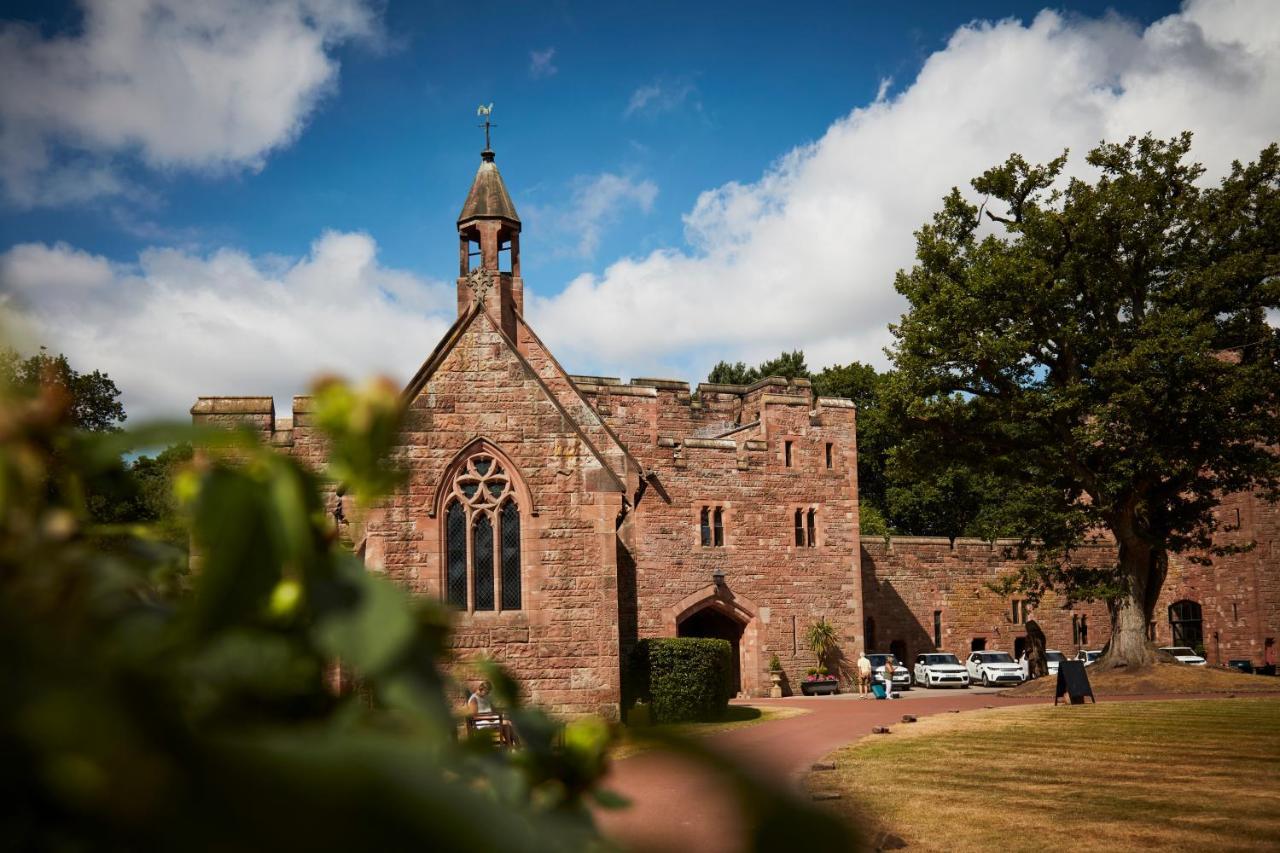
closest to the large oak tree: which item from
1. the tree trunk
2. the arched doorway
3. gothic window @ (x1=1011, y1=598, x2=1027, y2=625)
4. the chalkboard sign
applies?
the tree trunk

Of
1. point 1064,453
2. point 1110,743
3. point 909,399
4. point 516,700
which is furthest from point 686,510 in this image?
point 516,700

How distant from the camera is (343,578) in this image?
0.57 metres

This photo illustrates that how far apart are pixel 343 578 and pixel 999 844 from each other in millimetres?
9366

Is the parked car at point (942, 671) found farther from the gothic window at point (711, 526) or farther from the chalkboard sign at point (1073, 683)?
the chalkboard sign at point (1073, 683)

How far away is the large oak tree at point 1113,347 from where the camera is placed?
27.0 metres

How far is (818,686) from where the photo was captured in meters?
33.8

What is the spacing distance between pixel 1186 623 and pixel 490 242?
35.9 meters

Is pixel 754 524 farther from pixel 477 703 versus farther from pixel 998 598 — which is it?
pixel 477 703

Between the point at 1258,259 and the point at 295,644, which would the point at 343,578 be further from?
the point at 1258,259

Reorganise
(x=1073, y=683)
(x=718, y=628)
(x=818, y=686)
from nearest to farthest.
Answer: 1. (x=1073, y=683)
2. (x=818, y=686)
3. (x=718, y=628)

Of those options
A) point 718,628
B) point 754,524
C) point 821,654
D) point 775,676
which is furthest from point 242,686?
point 718,628

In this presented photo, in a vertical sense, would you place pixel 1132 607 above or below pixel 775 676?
above

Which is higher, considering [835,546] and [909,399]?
[909,399]

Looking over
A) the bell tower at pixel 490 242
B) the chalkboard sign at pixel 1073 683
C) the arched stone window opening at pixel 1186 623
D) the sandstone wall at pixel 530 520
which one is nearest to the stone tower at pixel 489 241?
the bell tower at pixel 490 242
